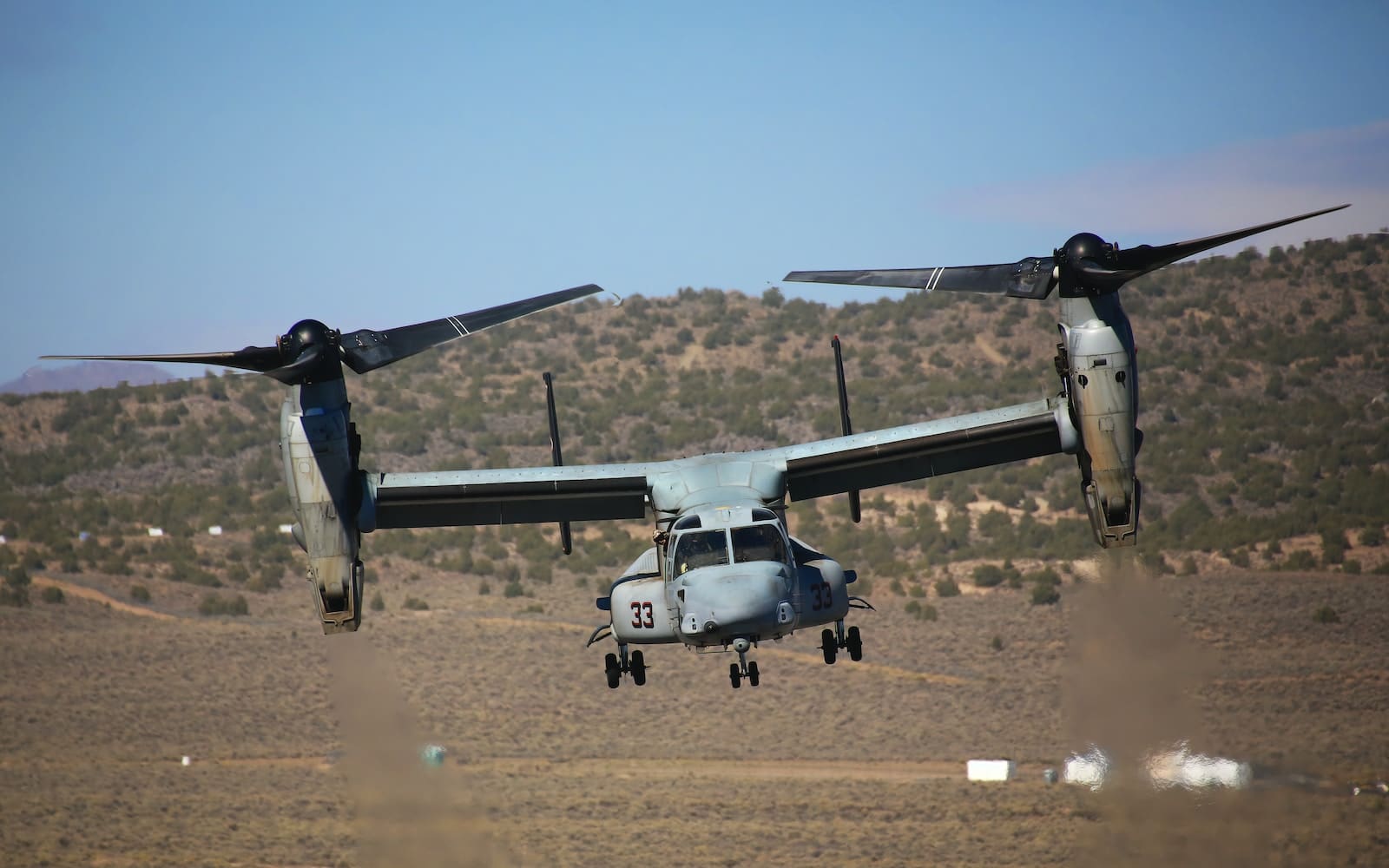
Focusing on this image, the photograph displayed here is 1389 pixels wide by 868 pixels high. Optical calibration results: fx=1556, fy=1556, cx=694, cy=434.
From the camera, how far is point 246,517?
8488 cm

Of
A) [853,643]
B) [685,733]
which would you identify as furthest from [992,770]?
[853,643]

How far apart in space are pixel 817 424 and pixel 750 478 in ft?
212

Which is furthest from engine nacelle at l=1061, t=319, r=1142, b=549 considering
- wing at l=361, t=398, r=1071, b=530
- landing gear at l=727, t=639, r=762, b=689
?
landing gear at l=727, t=639, r=762, b=689

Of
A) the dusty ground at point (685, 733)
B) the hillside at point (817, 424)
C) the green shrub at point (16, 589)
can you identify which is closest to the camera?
the dusty ground at point (685, 733)

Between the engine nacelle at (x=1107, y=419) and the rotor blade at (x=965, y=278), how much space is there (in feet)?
3.27

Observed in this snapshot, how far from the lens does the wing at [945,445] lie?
25.7 m

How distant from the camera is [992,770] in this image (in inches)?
1858

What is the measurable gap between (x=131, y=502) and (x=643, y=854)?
54.6 metres

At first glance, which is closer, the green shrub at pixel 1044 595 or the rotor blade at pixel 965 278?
the rotor blade at pixel 965 278

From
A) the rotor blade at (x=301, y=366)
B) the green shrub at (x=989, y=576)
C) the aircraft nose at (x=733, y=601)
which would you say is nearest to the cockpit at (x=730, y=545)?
the aircraft nose at (x=733, y=601)

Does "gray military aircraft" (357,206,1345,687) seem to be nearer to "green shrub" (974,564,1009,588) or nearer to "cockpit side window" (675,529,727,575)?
"cockpit side window" (675,529,727,575)

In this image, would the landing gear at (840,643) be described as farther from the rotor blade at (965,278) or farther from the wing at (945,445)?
the rotor blade at (965,278)

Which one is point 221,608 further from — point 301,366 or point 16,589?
point 301,366

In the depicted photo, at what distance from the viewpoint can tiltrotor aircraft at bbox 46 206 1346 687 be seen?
75.2ft
